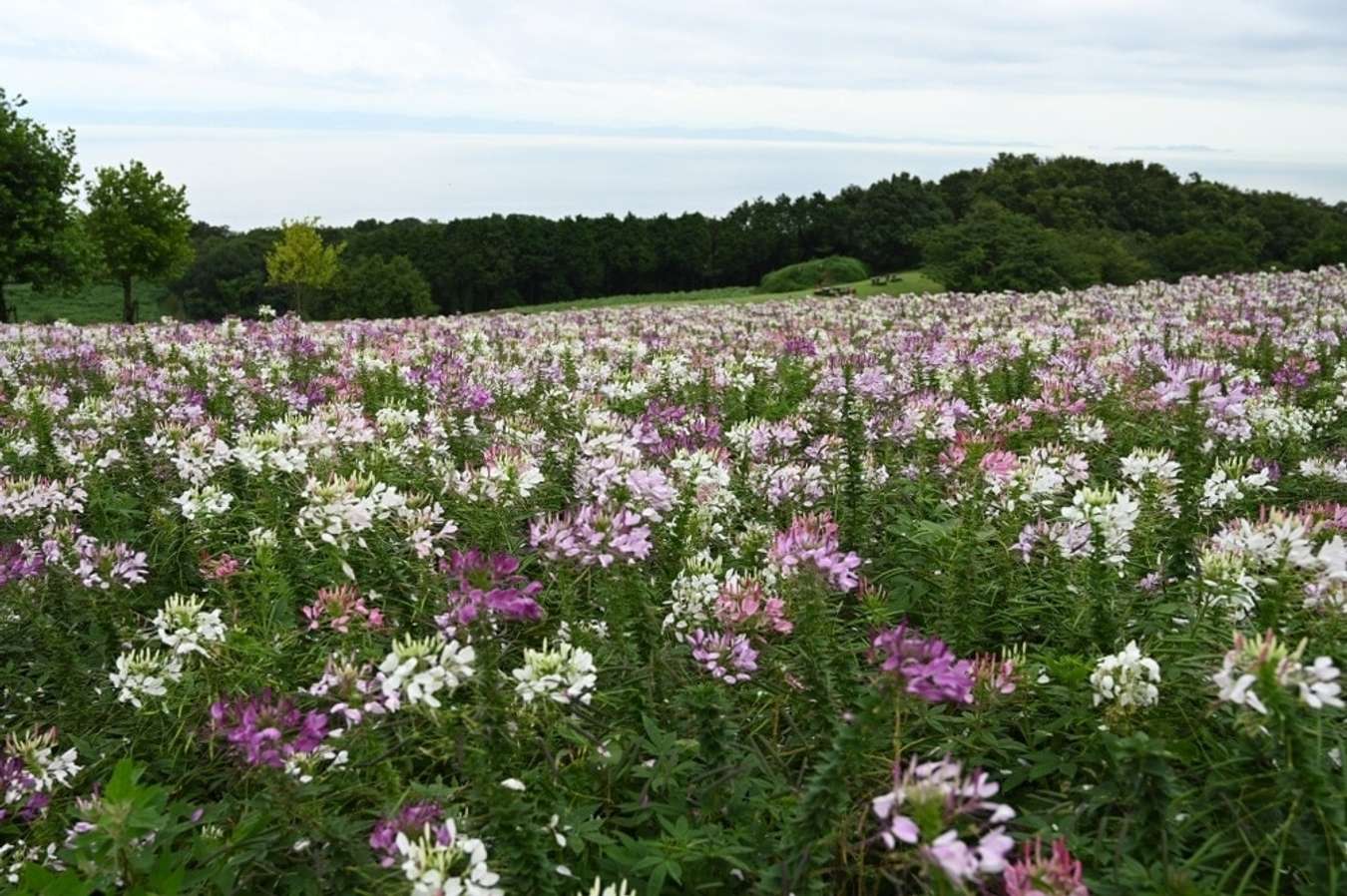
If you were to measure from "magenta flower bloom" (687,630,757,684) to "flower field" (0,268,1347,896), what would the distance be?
0.05ft

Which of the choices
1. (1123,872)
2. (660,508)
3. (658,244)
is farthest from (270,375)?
(658,244)

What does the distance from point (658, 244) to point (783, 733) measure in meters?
65.0

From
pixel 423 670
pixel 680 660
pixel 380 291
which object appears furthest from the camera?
pixel 380 291

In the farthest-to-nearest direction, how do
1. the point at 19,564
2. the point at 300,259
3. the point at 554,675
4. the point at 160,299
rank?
the point at 160,299
the point at 300,259
the point at 19,564
the point at 554,675

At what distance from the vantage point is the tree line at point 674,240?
31328 mm

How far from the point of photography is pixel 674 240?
214ft

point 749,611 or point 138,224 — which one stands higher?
point 138,224

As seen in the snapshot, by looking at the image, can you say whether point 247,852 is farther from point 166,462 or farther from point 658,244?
point 658,244

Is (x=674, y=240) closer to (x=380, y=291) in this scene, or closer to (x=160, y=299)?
(x=380, y=291)

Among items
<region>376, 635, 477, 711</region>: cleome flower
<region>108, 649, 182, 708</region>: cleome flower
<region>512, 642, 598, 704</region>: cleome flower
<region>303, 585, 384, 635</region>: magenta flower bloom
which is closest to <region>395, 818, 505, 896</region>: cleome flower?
<region>376, 635, 477, 711</region>: cleome flower

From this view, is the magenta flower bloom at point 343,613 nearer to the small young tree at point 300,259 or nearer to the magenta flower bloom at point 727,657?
the magenta flower bloom at point 727,657

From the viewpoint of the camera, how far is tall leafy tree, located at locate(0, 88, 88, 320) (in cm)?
3206

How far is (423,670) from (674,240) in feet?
213

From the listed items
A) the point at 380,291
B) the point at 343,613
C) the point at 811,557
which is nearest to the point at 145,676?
the point at 343,613
